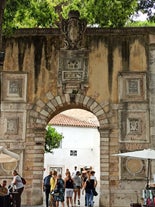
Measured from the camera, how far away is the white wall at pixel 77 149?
110ft

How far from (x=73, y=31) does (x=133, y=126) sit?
456 cm

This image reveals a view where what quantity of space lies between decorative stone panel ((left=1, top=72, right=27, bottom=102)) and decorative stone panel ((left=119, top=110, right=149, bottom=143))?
402 centimetres

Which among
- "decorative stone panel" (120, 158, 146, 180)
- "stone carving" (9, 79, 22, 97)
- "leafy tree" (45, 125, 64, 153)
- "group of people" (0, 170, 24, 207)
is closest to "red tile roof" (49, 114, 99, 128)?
"leafy tree" (45, 125, 64, 153)

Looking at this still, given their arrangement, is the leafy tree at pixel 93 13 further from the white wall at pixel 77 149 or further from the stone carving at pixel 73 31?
the white wall at pixel 77 149

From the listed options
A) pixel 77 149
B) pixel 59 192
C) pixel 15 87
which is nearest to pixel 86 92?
pixel 15 87

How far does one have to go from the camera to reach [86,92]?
15.5 m

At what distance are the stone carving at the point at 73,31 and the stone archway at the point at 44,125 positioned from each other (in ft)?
7.01

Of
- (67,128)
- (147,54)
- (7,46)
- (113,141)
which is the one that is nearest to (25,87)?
(7,46)

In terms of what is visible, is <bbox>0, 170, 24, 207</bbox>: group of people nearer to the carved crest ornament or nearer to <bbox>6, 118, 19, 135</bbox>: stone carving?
<bbox>6, 118, 19, 135</bbox>: stone carving

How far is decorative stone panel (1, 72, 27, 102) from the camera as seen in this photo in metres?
15.6

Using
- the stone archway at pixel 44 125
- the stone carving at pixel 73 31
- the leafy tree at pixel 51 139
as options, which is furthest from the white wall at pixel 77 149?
the stone carving at pixel 73 31

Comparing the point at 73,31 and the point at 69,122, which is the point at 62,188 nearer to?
the point at 73,31

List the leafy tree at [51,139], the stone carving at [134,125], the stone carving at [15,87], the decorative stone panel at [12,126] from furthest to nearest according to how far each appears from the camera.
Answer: the leafy tree at [51,139]
the stone carving at [15,87]
the decorative stone panel at [12,126]
the stone carving at [134,125]

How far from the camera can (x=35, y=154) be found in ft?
49.3
